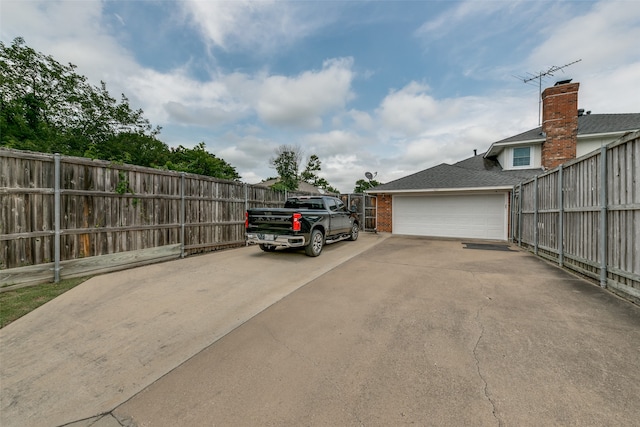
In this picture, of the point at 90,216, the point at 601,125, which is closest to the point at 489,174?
the point at 601,125

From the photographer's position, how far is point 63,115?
16.1 m

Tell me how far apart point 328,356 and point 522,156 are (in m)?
17.8

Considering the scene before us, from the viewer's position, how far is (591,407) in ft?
5.51

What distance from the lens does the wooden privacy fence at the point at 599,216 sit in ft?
11.2

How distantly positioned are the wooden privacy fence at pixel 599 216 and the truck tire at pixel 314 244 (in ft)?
18.7

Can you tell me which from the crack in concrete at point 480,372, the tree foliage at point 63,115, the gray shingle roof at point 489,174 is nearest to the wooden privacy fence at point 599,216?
the crack in concrete at point 480,372

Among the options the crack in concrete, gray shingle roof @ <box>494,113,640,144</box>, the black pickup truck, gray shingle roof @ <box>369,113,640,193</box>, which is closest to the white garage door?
gray shingle roof @ <box>369,113,640,193</box>

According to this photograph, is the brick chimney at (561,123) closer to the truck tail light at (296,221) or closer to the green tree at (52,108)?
the truck tail light at (296,221)

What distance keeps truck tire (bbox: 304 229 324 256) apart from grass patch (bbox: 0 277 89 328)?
16.1 feet

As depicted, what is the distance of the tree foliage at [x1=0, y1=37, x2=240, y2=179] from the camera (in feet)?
41.0

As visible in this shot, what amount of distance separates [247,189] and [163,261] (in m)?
3.70

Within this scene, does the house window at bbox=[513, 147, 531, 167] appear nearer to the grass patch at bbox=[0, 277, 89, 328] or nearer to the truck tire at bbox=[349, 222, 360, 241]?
the truck tire at bbox=[349, 222, 360, 241]

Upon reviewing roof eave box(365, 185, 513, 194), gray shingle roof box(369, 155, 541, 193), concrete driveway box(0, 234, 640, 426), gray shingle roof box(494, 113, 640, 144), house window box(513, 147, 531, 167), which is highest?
gray shingle roof box(494, 113, 640, 144)

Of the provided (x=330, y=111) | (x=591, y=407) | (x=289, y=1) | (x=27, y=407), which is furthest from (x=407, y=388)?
(x=330, y=111)
